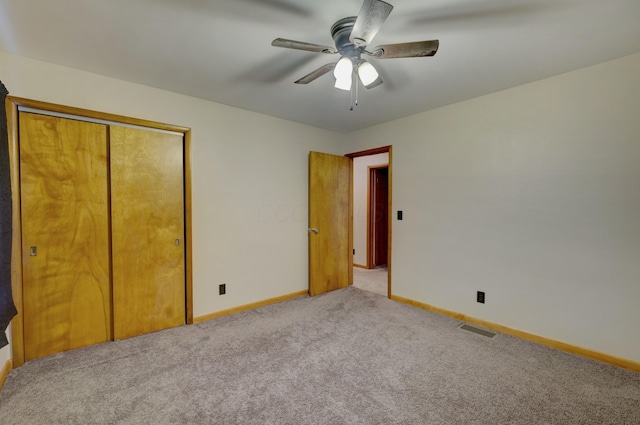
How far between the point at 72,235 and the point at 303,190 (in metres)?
Answer: 2.46

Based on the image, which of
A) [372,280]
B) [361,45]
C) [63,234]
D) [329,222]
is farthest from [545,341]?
[63,234]

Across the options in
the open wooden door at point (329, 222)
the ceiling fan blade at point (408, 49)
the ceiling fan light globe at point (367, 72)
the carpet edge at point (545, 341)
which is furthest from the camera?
the open wooden door at point (329, 222)

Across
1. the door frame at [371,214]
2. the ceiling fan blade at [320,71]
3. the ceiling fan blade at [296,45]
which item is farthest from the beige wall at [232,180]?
the door frame at [371,214]

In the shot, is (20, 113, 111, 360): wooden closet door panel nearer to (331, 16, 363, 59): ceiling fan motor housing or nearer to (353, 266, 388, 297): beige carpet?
(331, 16, 363, 59): ceiling fan motor housing

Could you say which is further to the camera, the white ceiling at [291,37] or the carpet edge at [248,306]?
the carpet edge at [248,306]

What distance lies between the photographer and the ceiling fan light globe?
179cm

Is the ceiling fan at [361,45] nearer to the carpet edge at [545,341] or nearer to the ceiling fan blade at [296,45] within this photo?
the ceiling fan blade at [296,45]

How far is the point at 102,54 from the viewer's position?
2057 mm

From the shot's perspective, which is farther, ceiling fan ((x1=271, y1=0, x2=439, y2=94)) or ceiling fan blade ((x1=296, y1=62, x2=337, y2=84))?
ceiling fan blade ((x1=296, y1=62, x2=337, y2=84))

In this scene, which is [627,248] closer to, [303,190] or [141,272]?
[303,190]

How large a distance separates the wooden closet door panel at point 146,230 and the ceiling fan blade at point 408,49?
84.6 inches

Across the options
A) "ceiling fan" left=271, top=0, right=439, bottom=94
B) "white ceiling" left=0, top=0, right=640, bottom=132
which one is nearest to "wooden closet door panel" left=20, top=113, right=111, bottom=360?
"white ceiling" left=0, top=0, right=640, bottom=132

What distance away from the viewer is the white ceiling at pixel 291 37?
1567mm

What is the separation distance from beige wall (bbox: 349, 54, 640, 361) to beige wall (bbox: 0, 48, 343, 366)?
1560mm
